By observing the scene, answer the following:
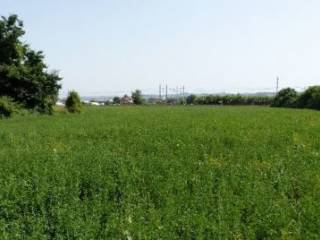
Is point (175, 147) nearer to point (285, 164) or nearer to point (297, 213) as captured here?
point (285, 164)

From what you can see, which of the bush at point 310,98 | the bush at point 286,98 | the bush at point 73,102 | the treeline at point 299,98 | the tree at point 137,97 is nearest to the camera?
the bush at point 73,102

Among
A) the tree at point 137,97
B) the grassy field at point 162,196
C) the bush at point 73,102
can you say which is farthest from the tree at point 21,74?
the tree at point 137,97

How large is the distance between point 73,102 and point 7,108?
60.4ft

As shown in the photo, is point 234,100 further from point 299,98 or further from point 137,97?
point 299,98

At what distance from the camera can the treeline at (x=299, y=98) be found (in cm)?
6439

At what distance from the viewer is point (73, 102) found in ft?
179

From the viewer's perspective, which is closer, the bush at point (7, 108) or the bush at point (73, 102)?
the bush at point (7, 108)

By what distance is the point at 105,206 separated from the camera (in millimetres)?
7691

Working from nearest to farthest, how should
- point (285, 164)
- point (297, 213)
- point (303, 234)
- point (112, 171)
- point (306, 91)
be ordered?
point (303, 234) < point (297, 213) < point (112, 171) < point (285, 164) < point (306, 91)

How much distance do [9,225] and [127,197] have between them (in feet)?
7.14

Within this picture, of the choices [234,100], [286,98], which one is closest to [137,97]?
[234,100]

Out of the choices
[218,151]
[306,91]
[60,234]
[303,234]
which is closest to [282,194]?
[303,234]

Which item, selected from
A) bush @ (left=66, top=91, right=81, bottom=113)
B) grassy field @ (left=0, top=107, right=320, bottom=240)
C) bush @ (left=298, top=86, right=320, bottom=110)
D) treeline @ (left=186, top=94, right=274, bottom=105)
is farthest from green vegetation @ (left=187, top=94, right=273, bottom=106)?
grassy field @ (left=0, top=107, right=320, bottom=240)

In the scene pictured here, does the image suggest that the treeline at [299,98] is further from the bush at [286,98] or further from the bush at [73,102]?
the bush at [73,102]
